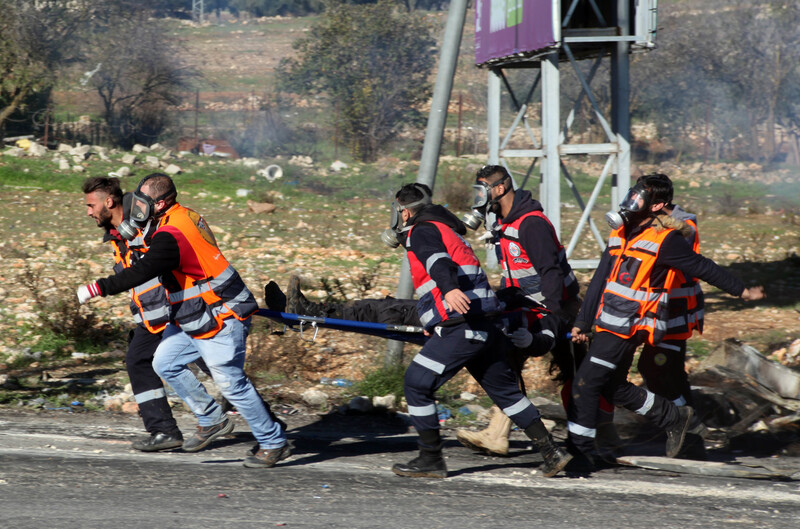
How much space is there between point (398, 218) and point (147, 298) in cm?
165

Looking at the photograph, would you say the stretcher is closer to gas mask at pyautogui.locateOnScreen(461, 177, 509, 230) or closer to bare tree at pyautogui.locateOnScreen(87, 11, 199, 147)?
gas mask at pyautogui.locateOnScreen(461, 177, 509, 230)

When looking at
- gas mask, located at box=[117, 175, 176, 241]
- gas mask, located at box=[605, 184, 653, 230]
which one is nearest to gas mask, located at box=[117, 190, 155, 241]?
gas mask, located at box=[117, 175, 176, 241]

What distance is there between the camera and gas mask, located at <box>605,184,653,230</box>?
16.5 feet

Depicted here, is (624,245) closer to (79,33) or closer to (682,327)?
(682,327)

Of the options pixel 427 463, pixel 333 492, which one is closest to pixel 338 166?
pixel 427 463

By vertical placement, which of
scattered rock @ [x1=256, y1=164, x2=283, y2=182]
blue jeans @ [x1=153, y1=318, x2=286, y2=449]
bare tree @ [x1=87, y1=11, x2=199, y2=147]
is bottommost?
blue jeans @ [x1=153, y1=318, x2=286, y2=449]

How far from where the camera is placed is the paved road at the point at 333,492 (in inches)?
168

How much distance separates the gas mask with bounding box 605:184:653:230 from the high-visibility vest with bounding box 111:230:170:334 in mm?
2756

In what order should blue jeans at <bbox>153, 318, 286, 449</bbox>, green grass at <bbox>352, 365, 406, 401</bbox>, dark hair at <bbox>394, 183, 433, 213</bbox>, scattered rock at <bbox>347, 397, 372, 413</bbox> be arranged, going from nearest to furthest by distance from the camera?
1. dark hair at <bbox>394, 183, 433, 213</bbox>
2. blue jeans at <bbox>153, 318, 286, 449</bbox>
3. scattered rock at <bbox>347, 397, 372, 413</bbox>
4. green grass at <bbox>352, 365, 406, 401</bbox>

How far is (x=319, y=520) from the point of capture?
424 centimetres

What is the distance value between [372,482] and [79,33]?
29.9 metres

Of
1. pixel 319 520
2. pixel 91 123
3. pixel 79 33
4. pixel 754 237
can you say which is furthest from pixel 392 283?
pixel 79 33

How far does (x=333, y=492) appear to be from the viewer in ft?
15.4

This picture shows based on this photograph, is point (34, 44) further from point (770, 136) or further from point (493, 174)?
point (493, 174)
